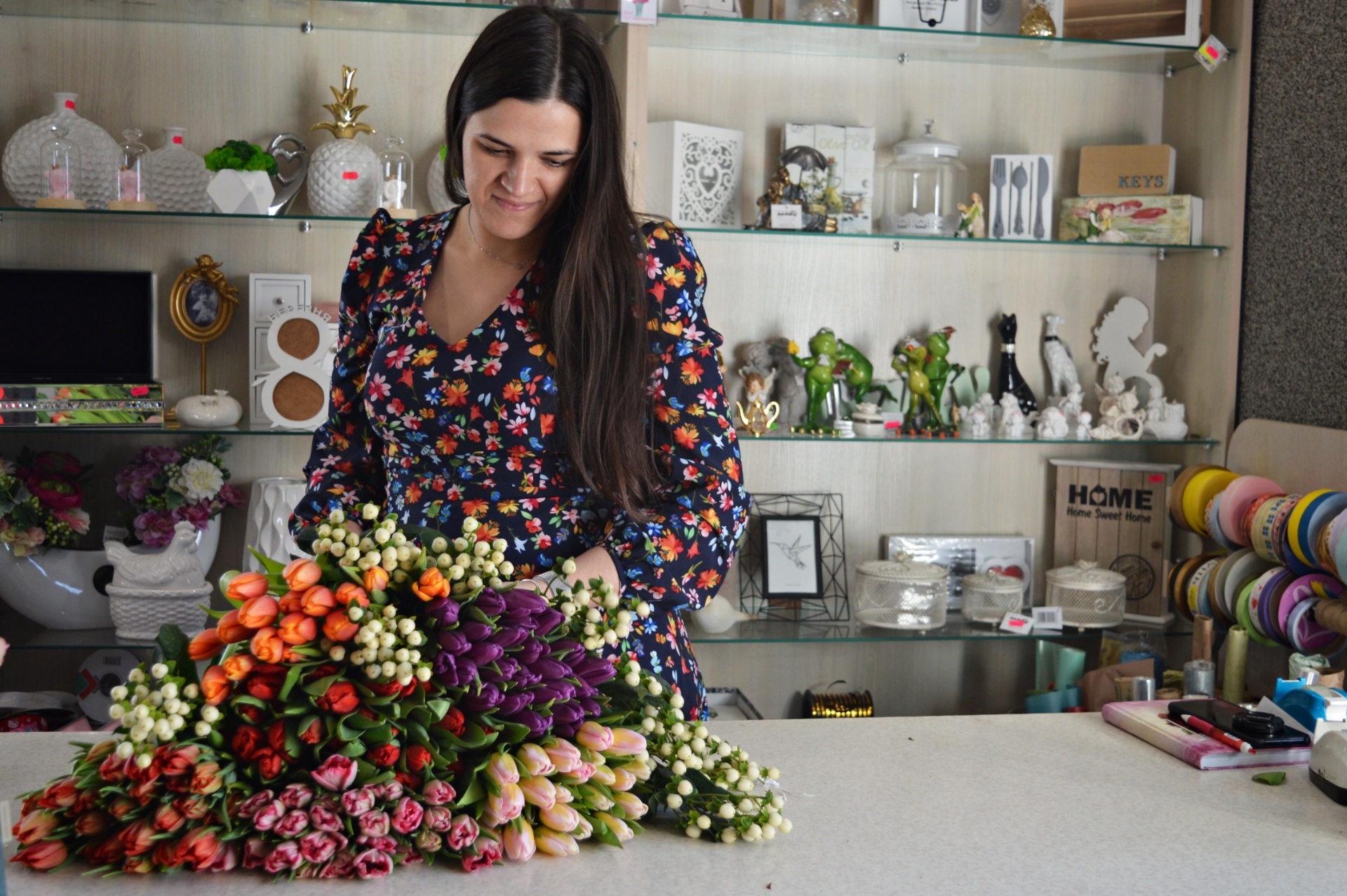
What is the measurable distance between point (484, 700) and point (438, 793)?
0.07 m

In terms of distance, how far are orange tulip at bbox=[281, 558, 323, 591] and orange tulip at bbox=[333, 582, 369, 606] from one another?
0.02 metres

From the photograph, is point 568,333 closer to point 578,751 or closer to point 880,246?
point 578,751

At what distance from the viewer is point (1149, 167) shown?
2.50 meters

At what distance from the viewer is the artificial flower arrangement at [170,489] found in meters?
2.22

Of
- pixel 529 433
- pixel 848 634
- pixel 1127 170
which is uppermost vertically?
pixel 1127 170

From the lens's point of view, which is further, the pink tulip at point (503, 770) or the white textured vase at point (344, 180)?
the white textured vase at point (344, 180)

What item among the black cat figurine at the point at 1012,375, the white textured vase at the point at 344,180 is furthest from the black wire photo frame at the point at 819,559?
the white textured vase at the point at 344,180

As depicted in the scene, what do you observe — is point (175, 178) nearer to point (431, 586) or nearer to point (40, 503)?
point (40, 503)

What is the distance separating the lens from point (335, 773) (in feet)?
2.45

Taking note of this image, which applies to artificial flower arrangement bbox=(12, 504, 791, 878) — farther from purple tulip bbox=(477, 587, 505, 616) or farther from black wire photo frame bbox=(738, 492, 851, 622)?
black wire photo frame bbox=(738, 492, 851, 622)

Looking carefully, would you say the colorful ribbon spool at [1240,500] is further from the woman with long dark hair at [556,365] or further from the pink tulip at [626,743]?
the pink tulip at [626,743]

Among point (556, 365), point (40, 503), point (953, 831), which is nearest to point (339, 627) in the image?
point (953, 831)

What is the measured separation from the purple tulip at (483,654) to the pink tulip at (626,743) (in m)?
0.11

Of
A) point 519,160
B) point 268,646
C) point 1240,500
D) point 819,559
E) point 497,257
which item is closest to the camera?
point 268,646
